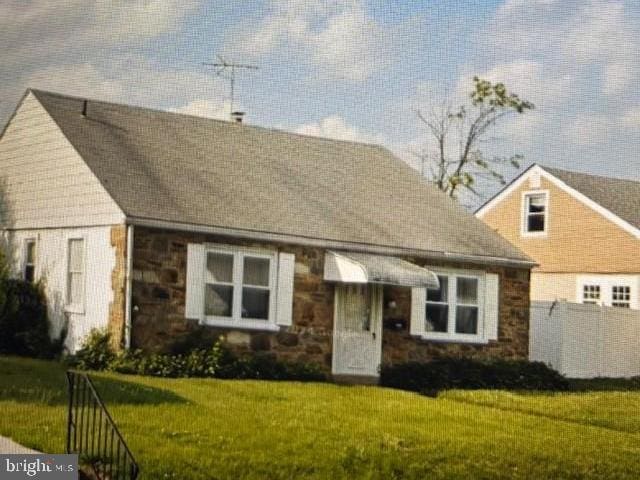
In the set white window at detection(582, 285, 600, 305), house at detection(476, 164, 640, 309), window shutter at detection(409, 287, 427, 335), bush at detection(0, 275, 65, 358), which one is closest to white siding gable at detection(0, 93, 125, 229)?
bush at detection(0, 275, 65, 358)

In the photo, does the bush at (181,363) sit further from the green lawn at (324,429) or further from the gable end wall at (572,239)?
the gable end wall at (572,239)

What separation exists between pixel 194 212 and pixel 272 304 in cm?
226

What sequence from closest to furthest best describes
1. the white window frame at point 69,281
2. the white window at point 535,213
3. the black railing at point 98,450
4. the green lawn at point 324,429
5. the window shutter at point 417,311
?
the black railing at point 98,450, the green lawn at point 324,429, the white window frame at point 69,281, the window shutter at point 417,311, the white window at point 535,213

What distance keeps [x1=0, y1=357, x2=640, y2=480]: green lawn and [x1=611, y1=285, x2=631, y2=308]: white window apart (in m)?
10.3

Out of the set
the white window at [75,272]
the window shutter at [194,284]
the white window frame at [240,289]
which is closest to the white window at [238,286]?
the white window frame at [240,289]

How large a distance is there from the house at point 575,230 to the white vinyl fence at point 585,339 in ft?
5.90

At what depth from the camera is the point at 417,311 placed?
24547 millimetres

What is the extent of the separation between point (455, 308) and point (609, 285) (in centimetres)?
837

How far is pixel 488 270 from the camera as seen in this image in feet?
84.4

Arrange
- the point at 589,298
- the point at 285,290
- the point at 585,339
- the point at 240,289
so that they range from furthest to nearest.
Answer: the point at 589,298 → the point at 585,339 → the point at 285,290 → the point at 240,289

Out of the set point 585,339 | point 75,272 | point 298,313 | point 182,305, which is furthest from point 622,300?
point 75,272

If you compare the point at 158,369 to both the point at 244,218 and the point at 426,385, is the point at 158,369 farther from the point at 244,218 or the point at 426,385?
the point at 426,385

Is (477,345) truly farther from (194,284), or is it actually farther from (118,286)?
(118,286)

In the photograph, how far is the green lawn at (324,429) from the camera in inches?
529
